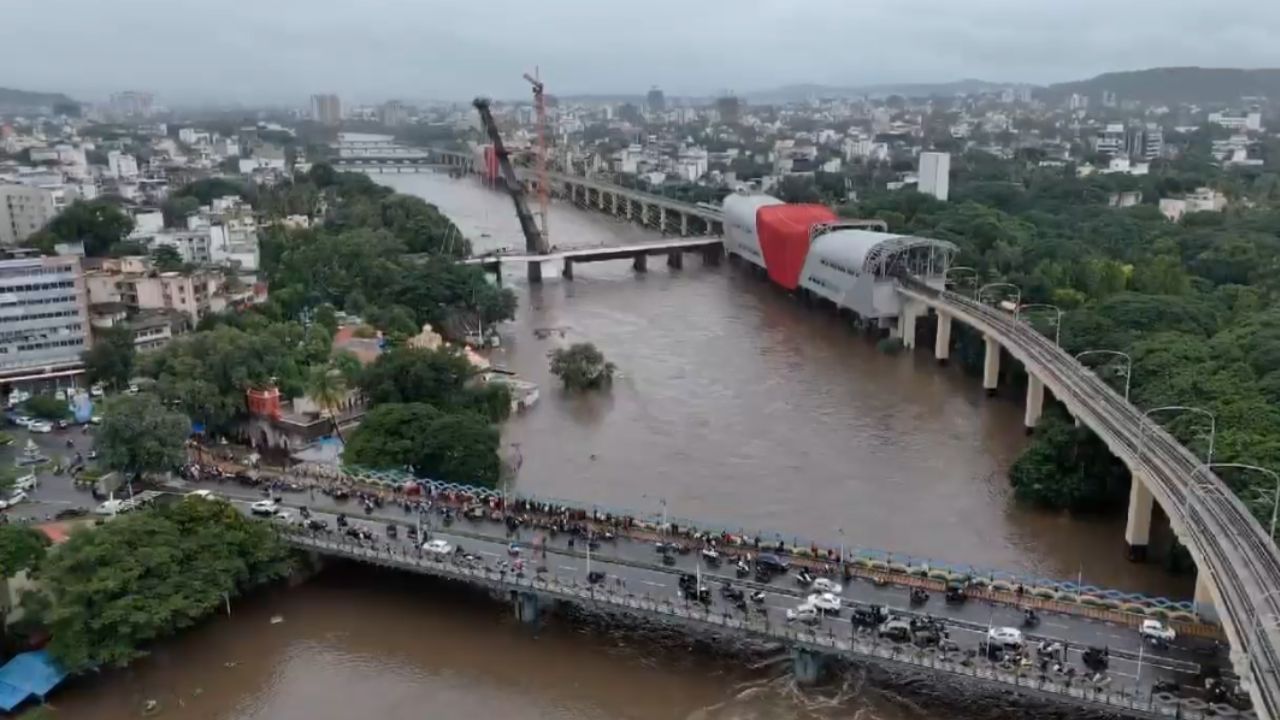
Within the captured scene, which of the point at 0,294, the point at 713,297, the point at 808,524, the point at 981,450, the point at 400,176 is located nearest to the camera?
the point at 808,524

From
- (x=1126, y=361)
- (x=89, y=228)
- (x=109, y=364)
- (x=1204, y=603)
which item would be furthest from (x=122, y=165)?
(x=1204, y=603)

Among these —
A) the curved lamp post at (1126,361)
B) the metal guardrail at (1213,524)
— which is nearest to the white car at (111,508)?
the metal guardrail at (1213,524)

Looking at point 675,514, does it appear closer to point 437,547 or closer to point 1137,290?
point 437,547

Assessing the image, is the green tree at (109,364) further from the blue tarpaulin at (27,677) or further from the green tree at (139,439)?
the blue tarpaulin at (27,677)

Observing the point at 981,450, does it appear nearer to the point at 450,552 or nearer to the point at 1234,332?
the point at 1234,332

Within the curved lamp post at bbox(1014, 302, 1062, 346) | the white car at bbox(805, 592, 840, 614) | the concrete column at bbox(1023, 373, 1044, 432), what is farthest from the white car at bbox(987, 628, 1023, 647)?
the curved lamp post at bbox(1014, 302, 1062, 346)

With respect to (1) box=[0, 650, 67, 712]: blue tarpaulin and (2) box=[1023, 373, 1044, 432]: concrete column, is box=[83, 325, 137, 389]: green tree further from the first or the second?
(2) box=[1023, 373, 1044, 432]: concrete column

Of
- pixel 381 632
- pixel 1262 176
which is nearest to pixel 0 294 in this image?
pixel 381 632
